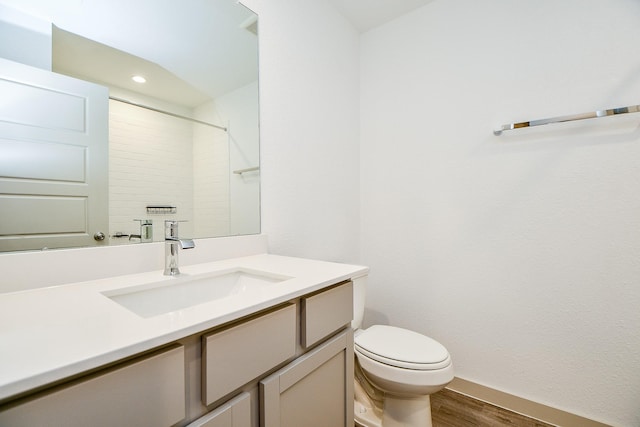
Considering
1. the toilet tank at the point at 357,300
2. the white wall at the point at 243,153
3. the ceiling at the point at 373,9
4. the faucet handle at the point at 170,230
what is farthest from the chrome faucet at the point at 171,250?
the ceiling at the point at 373,9

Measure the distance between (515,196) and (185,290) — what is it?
1589 mm

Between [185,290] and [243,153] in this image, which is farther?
[243,153]

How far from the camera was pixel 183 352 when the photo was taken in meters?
0.50

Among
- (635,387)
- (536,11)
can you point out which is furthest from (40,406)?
(536,11)

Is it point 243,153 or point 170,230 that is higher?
point 243,153

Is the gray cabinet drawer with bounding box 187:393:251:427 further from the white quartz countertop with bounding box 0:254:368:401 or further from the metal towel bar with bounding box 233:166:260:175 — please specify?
the metal towel bar with bounding box 233:166:260:175

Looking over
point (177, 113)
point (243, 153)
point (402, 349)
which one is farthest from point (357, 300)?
point (177, 113)

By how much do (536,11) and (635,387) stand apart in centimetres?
179

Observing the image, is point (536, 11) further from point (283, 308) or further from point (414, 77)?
point (283, 308)

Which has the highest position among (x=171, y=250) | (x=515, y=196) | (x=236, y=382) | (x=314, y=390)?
(x=515, y=196)

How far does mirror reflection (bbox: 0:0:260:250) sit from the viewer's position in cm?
87

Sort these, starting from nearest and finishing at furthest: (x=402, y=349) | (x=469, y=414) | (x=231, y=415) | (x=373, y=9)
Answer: (x=231, y=415) < (x=402, y=349) < (x=469, y=414) < (x=373, y=9)

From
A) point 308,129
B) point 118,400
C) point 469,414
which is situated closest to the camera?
point 118,400

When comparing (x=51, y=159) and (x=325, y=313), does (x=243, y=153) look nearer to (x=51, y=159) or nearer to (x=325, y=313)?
(x=51, y=159)
